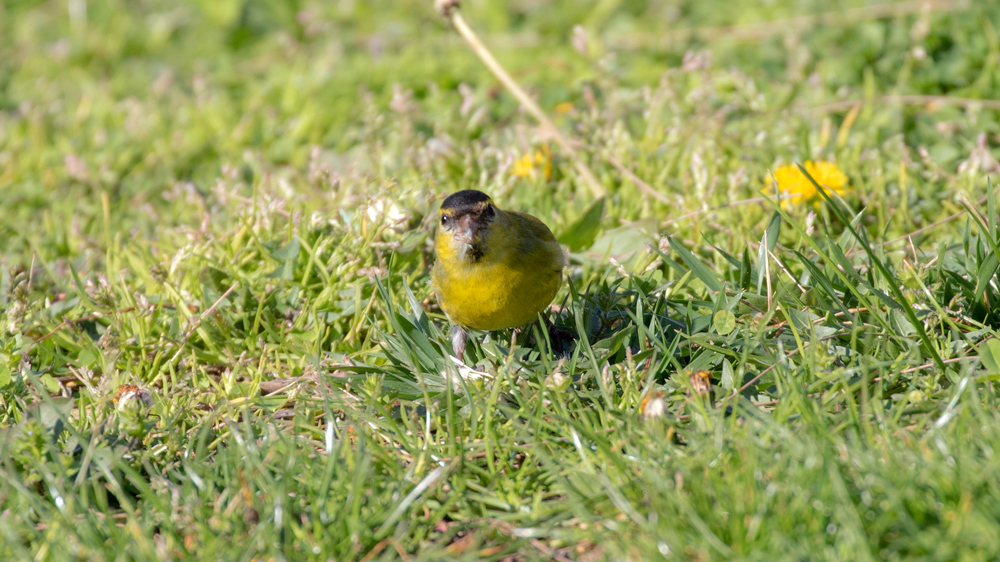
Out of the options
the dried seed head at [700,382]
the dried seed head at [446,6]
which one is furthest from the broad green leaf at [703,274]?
the dried seed head at [446,6]

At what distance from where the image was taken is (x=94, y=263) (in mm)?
4461

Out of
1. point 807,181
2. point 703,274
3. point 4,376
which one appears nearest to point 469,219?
point 703,274

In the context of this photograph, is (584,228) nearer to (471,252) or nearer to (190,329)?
(471,252)

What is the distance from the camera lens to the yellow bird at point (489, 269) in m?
3.24

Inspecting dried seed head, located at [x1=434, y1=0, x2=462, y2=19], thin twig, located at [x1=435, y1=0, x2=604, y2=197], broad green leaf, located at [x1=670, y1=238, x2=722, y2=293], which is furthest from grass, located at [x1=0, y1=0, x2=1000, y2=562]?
dried seed head, located at [x1=434, y1=0, x2=462, y2=19]

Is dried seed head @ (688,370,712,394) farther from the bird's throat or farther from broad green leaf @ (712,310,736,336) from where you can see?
the bird's throat

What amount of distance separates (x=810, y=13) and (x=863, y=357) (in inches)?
161

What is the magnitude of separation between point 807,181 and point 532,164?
4.71 feet

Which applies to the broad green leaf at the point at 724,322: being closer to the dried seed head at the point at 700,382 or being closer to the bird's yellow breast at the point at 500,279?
the dried seed head at the point at 700,382

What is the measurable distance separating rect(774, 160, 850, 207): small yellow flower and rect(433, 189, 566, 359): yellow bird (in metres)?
1.34

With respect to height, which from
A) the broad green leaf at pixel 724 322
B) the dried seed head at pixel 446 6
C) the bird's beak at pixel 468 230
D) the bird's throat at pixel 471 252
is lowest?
the broad green leaf at pixel 724 322

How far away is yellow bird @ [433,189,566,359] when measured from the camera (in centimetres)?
324

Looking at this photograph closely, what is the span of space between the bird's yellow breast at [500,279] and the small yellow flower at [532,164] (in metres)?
1.32

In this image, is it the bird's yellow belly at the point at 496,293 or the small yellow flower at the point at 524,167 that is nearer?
the bird's yellow belly at the point at 496,293
